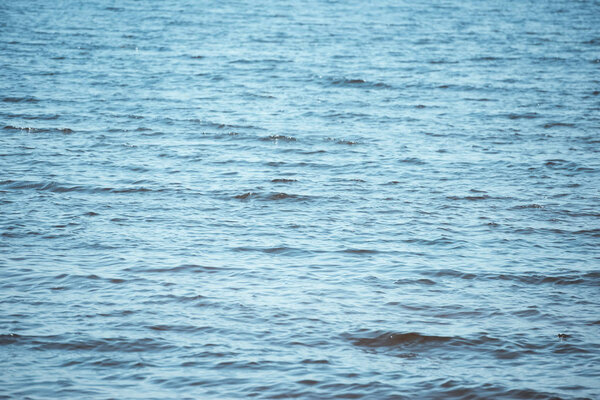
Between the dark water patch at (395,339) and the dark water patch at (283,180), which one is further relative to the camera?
the dark water patch at (283,180)

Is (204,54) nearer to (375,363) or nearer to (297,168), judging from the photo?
(297,168)

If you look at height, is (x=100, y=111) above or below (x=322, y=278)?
above

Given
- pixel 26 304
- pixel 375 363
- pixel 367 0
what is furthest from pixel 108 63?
pixel 367 0

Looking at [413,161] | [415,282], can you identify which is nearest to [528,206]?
[413,161]

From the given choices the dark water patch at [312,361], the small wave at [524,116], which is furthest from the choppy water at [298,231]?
the small wave at [524,116]

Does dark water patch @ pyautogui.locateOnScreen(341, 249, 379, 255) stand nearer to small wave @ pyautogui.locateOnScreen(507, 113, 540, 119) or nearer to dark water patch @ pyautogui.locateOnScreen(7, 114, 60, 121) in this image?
small wave @ pyautogui.locateOnScreen(507, 113, 540, 119)

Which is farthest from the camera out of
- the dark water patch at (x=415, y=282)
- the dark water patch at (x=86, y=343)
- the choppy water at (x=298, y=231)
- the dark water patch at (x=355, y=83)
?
the dark water patch at (x=355, y=83)

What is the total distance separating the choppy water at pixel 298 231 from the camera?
309 inches

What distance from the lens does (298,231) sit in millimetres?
11938

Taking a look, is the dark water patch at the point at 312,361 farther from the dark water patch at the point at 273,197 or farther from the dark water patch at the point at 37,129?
the dark water patch at the point at 37,129

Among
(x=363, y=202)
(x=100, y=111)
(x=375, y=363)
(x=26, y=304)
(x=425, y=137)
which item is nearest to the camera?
(x=375, y=363)

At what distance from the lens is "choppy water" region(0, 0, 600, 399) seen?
7.86m

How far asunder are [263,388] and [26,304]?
358 centimetres

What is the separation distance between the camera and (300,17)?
4559 cm
